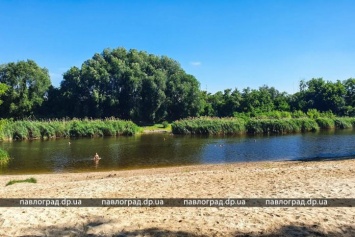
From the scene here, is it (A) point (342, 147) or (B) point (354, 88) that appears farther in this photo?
(B) point (354, 88)

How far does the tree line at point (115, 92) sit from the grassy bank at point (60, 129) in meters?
17.5

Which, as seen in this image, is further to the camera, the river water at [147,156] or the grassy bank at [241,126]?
the grassy bank at [241,126]

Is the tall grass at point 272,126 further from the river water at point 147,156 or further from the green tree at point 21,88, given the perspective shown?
the green tree at point 21,88

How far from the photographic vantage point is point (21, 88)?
69.9 meters

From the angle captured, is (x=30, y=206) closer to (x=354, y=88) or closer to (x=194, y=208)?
(x=194, y=208)

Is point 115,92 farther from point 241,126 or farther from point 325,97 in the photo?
point 325,97

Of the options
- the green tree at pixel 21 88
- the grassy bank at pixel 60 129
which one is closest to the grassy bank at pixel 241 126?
the grassy bank at pixel 60 129

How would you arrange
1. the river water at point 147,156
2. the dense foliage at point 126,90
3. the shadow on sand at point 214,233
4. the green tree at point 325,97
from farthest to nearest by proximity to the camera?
the green tree at point 325,97
the dense foliage at point 126,90
the river water at point 147,156
the shadow on sand at point 214,233

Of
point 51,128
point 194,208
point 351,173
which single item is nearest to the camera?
point 194,208

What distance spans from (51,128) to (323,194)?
148 ft

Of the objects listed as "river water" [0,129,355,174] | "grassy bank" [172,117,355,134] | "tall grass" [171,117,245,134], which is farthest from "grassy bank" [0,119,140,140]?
"river water" [0,129,355,174]

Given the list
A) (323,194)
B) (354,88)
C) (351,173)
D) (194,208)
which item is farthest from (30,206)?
(354,88)

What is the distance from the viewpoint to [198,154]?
30.2 m

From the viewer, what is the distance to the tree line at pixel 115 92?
2751 inches
